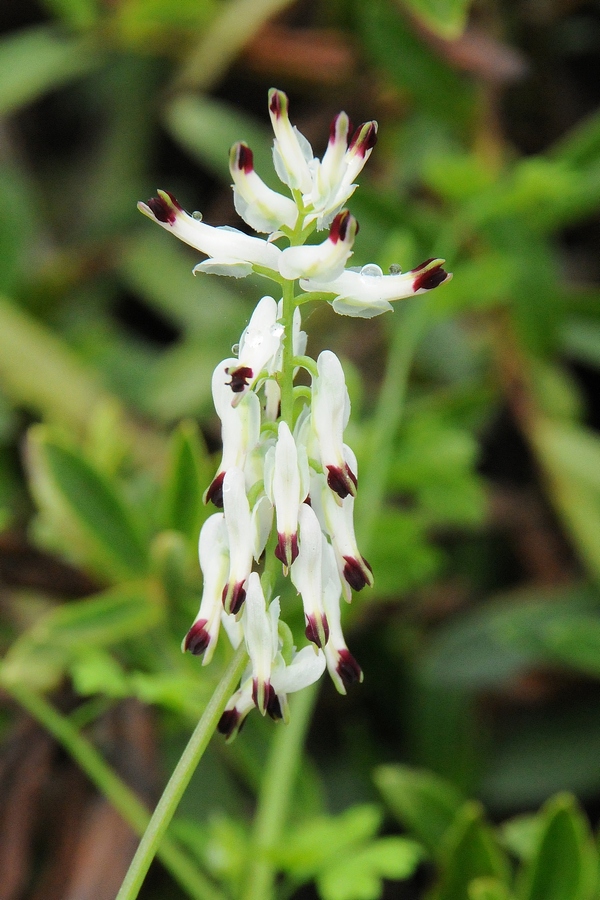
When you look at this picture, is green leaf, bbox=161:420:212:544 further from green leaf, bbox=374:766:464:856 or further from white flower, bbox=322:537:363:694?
white flower, bbox=322:537:363:694

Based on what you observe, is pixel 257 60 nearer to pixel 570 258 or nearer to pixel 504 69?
pixel 504 69

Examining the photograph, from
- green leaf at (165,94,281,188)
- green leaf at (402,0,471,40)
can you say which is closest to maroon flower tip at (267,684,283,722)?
green leaf at (402,0,471,40)

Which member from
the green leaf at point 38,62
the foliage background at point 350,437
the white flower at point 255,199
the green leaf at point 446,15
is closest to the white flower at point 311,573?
the white flower at point 255,199

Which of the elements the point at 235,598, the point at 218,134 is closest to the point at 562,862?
the point at 235,598

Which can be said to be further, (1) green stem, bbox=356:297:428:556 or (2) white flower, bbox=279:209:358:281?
(1) green stem, bbox=356:297:428:556

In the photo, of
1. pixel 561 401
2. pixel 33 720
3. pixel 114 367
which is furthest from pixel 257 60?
pixel 33 720

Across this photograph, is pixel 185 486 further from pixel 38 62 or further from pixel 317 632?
pixel 38 62

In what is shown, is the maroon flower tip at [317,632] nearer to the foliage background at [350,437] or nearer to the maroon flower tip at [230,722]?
the maroon flower tip at [230,722]
